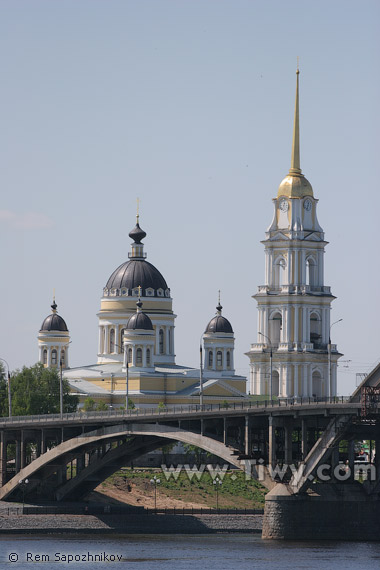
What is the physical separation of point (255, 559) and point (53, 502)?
3322 centimetres

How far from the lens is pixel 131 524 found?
12925cm

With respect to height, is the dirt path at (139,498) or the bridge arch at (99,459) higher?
the bridge arch at (99,459)

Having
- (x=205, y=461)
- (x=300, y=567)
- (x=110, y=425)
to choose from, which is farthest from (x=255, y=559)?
(x=205, y=461)

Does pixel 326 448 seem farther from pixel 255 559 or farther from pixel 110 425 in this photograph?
pixel 110 425

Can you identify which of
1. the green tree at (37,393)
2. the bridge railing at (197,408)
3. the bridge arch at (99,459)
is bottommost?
the bridge arch at (99,459)

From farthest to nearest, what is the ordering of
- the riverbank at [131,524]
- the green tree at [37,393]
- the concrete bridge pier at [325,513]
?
the green tree at [37,393]
the riverbank at [131,524]
the concrete bridge pier at [325,513]

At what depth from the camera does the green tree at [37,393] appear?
168375 millimetres

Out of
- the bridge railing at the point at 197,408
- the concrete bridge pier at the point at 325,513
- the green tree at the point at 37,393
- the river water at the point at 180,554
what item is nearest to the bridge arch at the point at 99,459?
the bridge railing at the point at 197,408

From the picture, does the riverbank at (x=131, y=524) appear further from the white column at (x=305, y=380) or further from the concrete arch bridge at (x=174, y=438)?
the white column at (x=305, y=380)

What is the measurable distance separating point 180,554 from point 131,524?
2016cm

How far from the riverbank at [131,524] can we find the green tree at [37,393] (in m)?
37.0

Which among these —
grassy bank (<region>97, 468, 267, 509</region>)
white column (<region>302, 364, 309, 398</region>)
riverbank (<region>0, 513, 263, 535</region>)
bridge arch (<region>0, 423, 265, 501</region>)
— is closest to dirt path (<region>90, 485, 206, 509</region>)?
grassy bank (<region>97, 468, 267, 509</region>)

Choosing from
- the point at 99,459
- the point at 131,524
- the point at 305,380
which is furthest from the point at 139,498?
the point at 305,380

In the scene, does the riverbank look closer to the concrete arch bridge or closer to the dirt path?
the concrete arch bridge
